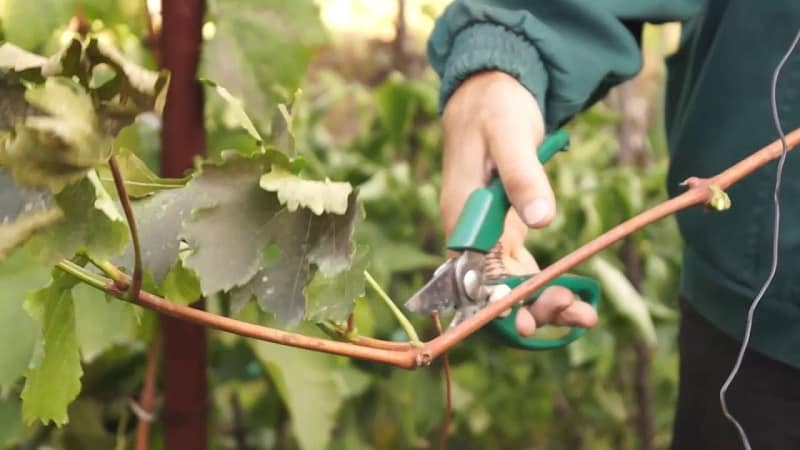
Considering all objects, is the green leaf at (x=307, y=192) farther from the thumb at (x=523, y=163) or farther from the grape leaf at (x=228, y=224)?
the thumb at (x=523, y=163)

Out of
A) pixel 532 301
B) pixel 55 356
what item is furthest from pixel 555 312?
pixel 55 356

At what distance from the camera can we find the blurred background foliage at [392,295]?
0.71m

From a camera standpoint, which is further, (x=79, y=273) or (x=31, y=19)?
(x=31, y=19)

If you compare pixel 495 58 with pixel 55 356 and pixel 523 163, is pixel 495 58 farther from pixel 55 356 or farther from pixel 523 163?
pixel 55 356

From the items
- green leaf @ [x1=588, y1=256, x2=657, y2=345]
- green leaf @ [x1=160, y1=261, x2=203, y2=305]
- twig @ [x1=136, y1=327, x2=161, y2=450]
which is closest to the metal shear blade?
green leaf @ [x1=160, y1=261, x2=203, y2=305]

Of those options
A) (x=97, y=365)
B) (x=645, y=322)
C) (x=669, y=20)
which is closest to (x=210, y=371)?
(x=97, y=365)

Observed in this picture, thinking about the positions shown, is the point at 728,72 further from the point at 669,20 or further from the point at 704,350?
the point at 704,350

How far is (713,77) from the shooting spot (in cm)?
60

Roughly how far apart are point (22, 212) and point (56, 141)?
50mm

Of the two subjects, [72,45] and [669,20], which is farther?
[669,20]

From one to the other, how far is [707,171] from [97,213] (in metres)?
0.42

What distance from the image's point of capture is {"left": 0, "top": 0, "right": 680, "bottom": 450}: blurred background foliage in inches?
27.9

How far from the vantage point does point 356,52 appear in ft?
6.92

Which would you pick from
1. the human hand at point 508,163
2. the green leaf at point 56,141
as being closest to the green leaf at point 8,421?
the human hand at point 508,163
